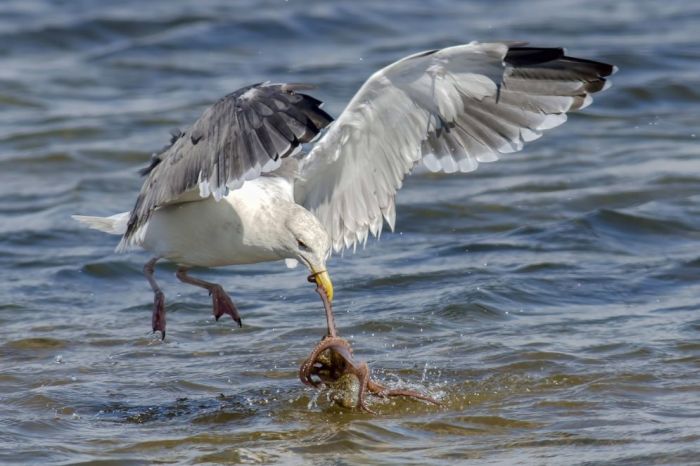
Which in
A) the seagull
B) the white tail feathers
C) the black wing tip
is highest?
the black wing tip

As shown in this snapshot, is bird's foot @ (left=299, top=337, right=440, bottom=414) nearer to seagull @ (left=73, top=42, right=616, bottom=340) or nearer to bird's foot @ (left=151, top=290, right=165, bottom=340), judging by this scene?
seagull @ (left=73, top=42, right=616, bottom=340)

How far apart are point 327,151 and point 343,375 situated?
3.79ft

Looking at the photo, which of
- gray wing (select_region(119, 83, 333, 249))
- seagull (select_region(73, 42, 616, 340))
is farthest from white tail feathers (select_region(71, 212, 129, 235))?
gray wing (select_region(119, 83, 333, 249))

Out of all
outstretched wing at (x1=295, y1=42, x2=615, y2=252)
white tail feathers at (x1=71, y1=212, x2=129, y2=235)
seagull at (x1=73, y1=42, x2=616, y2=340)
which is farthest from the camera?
white tail feathers at (x1=71, y1=212, x2=129, y2=235)

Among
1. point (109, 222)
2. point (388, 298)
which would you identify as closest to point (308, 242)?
point (109, 222)

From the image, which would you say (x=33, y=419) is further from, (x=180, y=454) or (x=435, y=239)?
(x=435, y=239)

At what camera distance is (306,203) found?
7.10 metres

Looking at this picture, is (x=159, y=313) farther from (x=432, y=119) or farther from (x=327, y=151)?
(x=432, y=119)

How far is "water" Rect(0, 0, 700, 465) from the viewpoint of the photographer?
5930 millimetres

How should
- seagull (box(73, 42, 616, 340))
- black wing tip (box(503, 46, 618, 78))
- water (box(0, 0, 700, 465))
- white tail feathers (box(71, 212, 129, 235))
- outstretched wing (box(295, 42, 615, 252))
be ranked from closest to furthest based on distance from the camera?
seagull (box(73, 42, 616, 340)) → water (box(0, 0, 700, 465)) → outstretched wing (box(295, 42, 615, 252)) → black wing tip (box(503, 46, 618, 78)) → white tail feathers (box(71, 212, 129, 235))

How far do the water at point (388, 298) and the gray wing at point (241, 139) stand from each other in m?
1.16

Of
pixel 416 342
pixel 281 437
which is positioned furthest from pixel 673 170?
pixel 281 437

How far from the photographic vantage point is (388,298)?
8.35m

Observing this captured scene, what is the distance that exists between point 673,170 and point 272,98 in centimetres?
603
